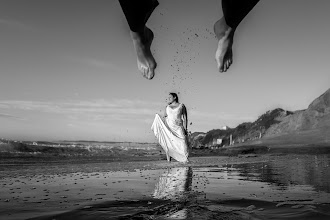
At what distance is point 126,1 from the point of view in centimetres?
367

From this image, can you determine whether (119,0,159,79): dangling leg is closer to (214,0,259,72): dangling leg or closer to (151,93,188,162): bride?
(214,0,259,72): dangling leg

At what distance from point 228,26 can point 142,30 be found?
1132mm

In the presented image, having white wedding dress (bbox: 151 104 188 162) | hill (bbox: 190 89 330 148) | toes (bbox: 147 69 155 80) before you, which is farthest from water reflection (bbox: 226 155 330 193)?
hill (bbox: 190 89 330 148)

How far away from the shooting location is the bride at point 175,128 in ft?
41.4

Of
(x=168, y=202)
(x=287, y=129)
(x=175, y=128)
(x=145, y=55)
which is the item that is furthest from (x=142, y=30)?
(x=287, y=129)

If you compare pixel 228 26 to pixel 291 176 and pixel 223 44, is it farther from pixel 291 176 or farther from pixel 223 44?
pixel 291 176

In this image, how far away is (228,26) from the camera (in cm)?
456

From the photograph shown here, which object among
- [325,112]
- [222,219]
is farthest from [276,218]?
[325,112]

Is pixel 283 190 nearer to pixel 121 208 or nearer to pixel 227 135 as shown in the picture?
pixel 121 208

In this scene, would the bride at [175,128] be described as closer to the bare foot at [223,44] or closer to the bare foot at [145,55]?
the bare foot at [145,55]

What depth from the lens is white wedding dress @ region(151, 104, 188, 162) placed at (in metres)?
12.6

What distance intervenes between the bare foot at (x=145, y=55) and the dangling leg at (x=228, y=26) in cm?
94

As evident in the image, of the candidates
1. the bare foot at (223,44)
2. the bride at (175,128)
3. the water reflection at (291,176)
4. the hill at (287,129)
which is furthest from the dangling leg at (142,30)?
the hill at (287,129)

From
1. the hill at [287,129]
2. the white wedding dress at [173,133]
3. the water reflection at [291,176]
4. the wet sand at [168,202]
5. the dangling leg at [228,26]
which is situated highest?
the hill at [287,129]
